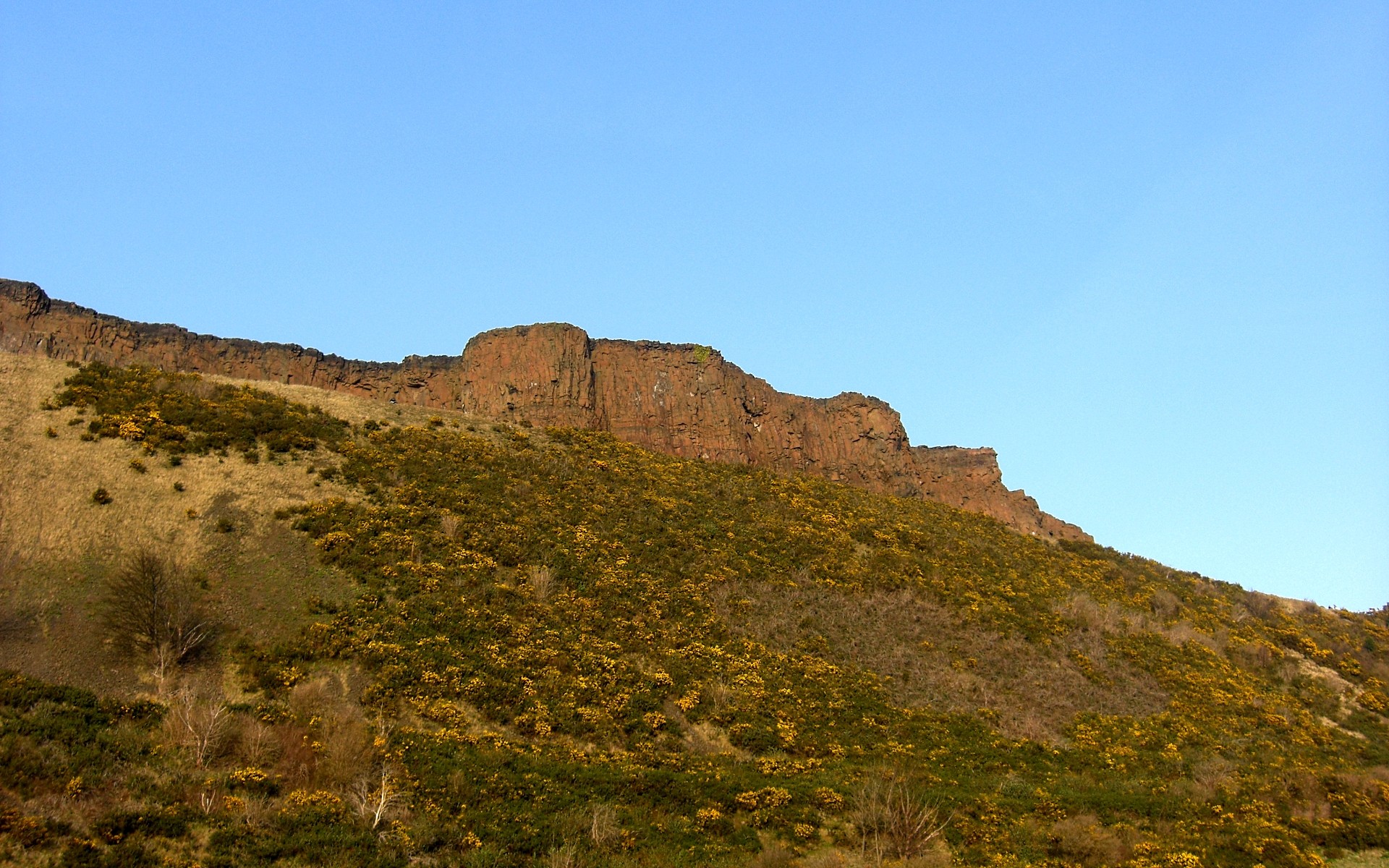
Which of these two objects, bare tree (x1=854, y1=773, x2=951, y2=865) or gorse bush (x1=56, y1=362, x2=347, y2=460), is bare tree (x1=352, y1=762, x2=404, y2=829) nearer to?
bare tree (x1=854, y1=773, x2=951, y2=865)

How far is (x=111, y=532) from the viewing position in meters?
28.7

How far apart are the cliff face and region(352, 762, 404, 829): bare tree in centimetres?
3421

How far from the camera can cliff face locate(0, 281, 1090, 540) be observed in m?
53.4

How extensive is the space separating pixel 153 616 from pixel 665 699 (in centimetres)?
1370

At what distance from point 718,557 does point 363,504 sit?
13.6 metres

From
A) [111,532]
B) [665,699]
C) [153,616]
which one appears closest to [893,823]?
[665,699]

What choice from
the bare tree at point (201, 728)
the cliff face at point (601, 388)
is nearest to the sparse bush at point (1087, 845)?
the bare tree at point (201, 728)

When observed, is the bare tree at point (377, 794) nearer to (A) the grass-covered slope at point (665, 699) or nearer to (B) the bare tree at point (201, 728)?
(A) the grass-covered slope at point (665, 699)

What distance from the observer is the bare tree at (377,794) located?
19.2 metres

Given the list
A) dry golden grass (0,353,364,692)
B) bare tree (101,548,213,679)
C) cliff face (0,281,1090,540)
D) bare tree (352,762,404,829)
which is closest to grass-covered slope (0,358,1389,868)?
bare tree (352,762,404,829)

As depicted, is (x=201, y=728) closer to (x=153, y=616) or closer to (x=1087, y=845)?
(x=153, y=616)

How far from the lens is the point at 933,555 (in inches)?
1789

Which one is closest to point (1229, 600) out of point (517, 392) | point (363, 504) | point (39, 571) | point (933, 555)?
point (933, 555)

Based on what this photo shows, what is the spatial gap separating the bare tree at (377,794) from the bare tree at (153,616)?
6711 mm
